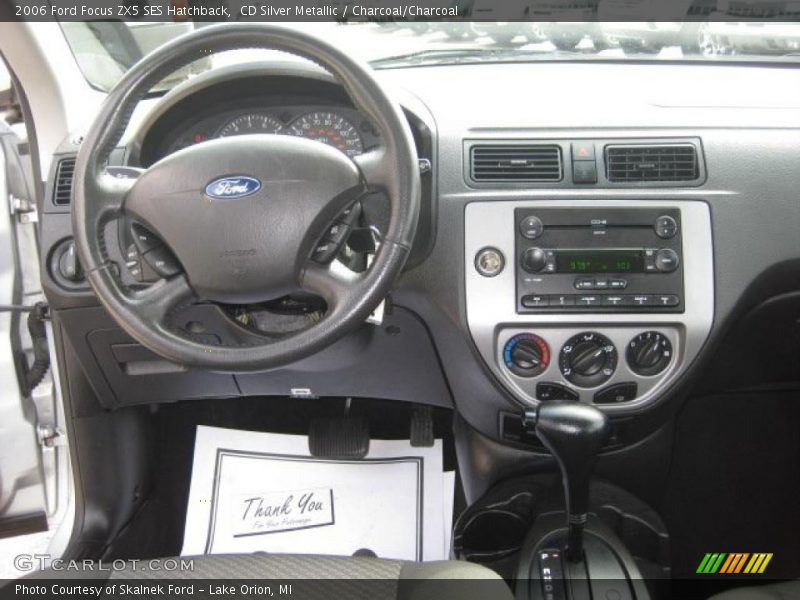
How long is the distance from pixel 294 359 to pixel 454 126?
0.53 metres

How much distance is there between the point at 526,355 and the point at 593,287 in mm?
148

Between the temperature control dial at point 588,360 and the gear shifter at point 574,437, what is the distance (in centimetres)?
17

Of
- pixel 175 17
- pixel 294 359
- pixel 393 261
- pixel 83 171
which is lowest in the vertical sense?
pixel 294 359

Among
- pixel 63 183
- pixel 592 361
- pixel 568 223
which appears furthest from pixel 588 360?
pixel 63 183

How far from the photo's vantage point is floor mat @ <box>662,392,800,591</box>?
149 cm

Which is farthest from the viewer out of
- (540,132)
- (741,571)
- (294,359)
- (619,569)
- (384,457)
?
(384,457)

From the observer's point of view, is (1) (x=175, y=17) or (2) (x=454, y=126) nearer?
(2) (x=454, y=126)

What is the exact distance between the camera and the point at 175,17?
1.39 m

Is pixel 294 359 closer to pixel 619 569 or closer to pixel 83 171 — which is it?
pixel 83 171

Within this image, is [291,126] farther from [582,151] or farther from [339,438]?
[339,438]

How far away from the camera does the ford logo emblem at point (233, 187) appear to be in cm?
96

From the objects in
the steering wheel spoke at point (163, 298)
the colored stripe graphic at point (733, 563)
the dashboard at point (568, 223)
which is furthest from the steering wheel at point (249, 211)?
the colored stripe graphic at point (733, 563)

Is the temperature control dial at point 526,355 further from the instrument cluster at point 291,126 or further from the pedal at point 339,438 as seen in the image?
Result: the pedal at point 339,438

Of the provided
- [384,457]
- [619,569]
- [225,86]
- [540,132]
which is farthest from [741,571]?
[225,86]
